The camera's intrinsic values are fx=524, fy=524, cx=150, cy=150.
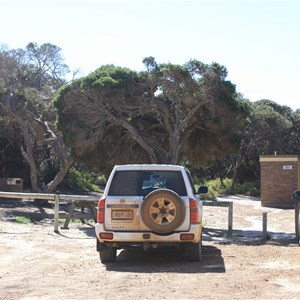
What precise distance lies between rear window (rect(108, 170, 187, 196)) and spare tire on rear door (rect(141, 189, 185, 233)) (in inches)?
18.1

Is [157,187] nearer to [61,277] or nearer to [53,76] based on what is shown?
[61,277]

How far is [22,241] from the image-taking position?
13.6 meters

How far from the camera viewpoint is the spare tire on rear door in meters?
9.66

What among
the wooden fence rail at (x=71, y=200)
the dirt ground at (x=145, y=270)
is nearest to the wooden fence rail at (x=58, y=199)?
the wooden fence rail at (x=71, y=200)

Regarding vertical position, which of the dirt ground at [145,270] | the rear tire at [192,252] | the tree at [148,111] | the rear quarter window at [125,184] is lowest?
the dirt ground at [145,270]

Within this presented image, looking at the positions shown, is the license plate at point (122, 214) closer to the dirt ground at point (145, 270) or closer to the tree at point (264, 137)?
the dirt ground at point (145, 270)

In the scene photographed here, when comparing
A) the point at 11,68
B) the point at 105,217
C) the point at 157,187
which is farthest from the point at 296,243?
the point at 11,68

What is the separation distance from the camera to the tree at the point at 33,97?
29438 millimetres

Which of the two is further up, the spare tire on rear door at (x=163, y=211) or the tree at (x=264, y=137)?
the tree at (x=264, y=137)

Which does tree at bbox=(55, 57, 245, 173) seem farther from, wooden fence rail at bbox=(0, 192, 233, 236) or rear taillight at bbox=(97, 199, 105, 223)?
rear taillight at bbox=(97, 199, 105, 223)

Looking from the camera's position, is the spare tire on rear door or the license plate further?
the license plate

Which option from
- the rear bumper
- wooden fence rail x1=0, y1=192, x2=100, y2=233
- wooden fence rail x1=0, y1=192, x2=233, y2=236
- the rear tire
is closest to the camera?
the rear bumper

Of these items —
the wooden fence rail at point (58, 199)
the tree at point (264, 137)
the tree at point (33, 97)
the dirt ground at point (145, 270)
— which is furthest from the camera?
the tree at point (264, 137)

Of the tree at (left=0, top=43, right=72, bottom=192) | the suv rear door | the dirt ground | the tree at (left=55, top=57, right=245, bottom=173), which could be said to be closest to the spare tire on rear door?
the suv rear door
